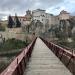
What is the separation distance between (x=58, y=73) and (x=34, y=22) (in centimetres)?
16304

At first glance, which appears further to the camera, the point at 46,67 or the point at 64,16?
the point at 64,16

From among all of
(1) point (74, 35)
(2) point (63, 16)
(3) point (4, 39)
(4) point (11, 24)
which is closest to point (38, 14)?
(2) point (63, 16)

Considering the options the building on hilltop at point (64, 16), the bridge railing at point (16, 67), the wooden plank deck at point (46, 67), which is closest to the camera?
the bridge railing at point (16, 67)

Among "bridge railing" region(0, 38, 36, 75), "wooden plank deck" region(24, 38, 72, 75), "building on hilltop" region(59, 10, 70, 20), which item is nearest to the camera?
"bridge railing" region(0, 38, 36, 75)

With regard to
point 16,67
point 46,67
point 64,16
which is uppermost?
point 64,16

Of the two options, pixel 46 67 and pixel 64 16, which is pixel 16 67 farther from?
pixel 64 16

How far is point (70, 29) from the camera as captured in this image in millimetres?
159750

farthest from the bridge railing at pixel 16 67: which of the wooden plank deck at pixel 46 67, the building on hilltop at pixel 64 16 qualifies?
the building on hilltop at pixel 64 16

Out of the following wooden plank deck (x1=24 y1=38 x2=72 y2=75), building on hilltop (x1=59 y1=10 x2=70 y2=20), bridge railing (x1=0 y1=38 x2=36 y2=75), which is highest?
building on hilltop (x1=59 y1=10 x2=70 y2=20)

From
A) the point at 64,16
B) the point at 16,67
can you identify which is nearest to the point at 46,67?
the point at 16,67

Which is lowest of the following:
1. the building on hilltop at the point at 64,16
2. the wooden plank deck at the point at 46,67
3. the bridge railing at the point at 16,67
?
the wooden plank deck at the point at 46,67

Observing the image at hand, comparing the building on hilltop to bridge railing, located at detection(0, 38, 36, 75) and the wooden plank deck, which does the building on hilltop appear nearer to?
the wooden plank deck

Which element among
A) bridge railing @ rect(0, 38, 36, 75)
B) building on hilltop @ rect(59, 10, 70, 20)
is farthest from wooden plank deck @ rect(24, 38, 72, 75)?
building on hilltop @ rect(59, 10, 70, 20)

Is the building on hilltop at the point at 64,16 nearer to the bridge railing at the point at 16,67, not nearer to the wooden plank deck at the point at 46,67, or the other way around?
the wooden plank deck at the point at 46,67
